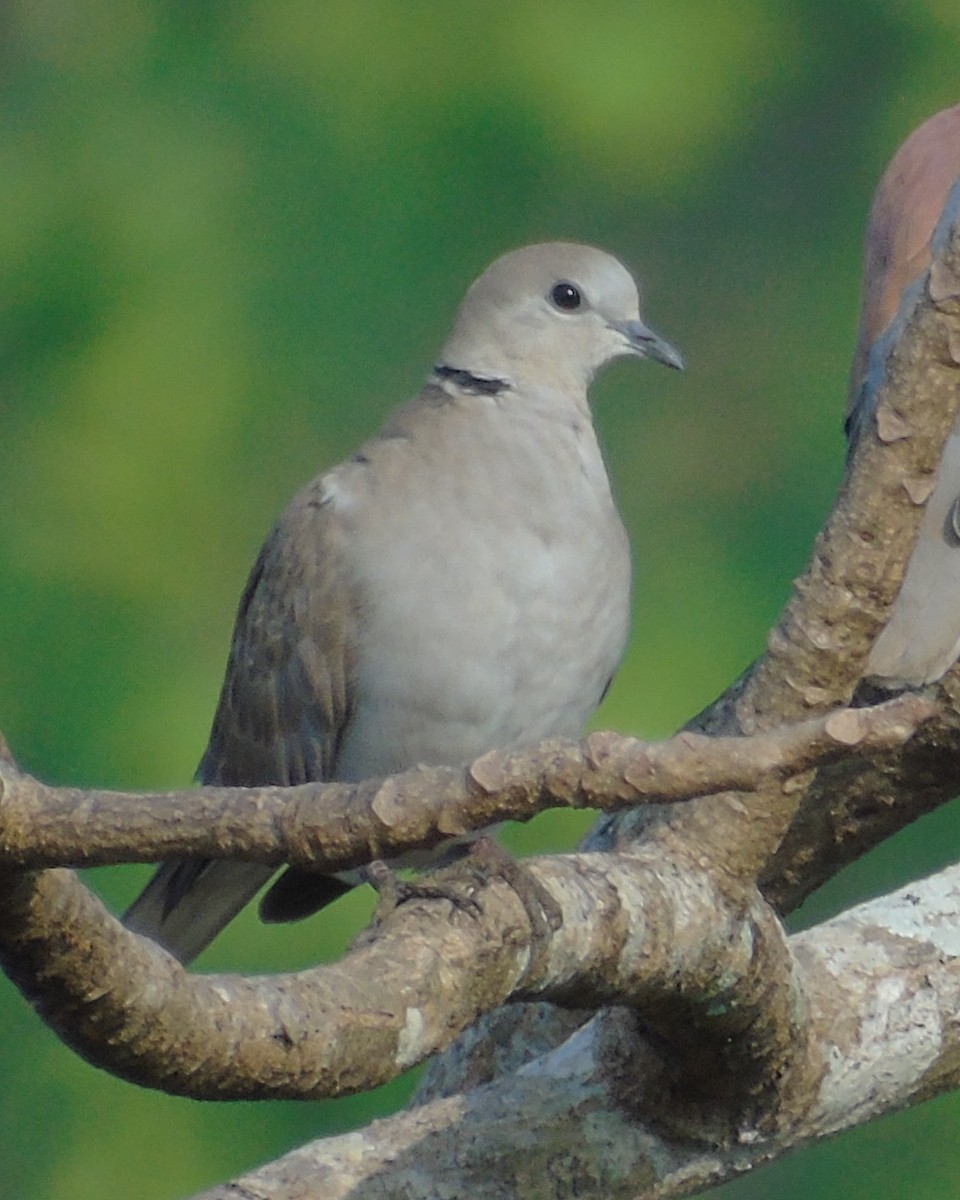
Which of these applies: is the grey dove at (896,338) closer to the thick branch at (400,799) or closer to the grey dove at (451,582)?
the grey dove at (451,582)

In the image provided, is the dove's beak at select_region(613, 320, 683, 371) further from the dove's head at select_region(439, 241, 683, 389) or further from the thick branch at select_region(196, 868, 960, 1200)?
the thick branch at select_region(196, 868, 960, 1200)

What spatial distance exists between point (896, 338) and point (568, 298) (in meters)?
0.52

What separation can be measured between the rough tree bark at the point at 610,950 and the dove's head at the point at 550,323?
325mm

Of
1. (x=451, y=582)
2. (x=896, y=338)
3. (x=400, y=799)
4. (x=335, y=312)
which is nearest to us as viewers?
(x=400, y=799)

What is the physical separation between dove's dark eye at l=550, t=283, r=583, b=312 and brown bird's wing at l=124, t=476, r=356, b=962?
9.8 inches

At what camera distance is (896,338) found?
107 cm

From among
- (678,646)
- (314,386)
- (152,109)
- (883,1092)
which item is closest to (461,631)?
(883,1092)

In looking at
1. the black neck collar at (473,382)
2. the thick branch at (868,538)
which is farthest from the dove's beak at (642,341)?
the thick branch at (868,538)

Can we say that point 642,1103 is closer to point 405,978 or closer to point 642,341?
point 405,978

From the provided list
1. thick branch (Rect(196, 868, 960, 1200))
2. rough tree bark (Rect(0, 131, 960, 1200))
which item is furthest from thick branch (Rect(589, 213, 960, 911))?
thick branch (Rect(196, 868, 960, 1200))

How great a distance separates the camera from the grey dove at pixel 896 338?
124 cm

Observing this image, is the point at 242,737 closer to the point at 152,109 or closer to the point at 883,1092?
the point at 883,1092

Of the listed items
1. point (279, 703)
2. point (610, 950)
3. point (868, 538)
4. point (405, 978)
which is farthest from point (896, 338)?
point (279, 703)

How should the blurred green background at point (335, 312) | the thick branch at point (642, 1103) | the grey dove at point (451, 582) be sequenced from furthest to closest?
the blurred green background at point (335, 312) < the grey dove at point (451, 582) < the thick branch at point (642, 1103)
